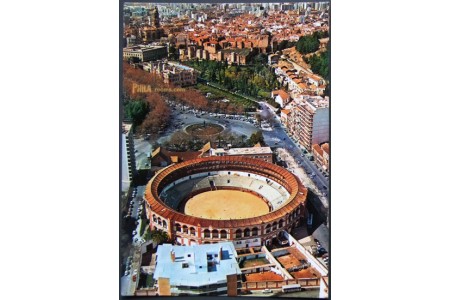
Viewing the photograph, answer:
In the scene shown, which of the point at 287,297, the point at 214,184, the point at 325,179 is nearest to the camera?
the point at 287,297

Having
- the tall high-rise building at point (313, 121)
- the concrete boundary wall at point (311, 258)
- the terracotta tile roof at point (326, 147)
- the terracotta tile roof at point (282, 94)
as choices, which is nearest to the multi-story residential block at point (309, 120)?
the tall high-rise building at point (313, 121)

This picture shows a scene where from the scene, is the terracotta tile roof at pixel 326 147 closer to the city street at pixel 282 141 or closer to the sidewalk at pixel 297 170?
the city street at pixel 282 141

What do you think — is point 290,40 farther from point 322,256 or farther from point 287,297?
point 287,297

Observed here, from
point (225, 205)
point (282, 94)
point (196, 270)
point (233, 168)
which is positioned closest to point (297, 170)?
point (233, 168)

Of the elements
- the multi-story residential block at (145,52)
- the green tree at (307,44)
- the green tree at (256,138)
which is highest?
the green tree at (307,44)

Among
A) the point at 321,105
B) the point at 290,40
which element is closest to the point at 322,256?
the point at 321,105

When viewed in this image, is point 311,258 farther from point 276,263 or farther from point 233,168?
point 233,168
